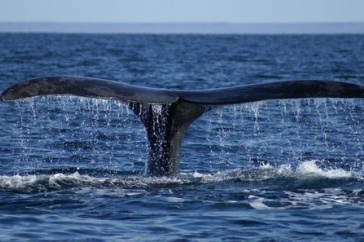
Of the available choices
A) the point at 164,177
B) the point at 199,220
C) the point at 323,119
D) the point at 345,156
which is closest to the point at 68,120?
the point at 323,119

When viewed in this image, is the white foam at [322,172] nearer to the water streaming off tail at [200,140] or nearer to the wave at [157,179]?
the wave at [157,179]

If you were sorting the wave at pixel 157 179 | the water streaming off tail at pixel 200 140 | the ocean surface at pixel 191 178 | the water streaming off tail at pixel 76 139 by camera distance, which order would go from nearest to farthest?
the ocean surface at pixel 191 178 < the wave at pixel 157 179 < the water streaming off tail at pixel 76 139 < the water streaming off tail at pixel 200 140

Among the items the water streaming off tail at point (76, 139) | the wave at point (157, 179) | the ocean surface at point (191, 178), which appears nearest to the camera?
the ocean surface at point (191, 178)

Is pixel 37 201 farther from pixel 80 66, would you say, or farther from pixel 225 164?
pixel 80 66

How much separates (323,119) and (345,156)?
199 inches

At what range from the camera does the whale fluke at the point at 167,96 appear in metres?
10.4

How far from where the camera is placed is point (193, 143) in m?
17.5

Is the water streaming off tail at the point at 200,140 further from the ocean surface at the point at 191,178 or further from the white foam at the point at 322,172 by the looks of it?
the white foam at the point at 322,172

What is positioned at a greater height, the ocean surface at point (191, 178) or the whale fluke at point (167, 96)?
the whale fluke at point (167, 96)

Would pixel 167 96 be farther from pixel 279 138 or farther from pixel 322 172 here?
pixel 279 138

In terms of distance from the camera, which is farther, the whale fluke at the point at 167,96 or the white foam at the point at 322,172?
the white foam at the point at 322,172

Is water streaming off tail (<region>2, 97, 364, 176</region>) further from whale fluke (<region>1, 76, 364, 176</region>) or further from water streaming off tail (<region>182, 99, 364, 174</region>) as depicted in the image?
whale fluke (<region>1, 76, 364, 176</region>)

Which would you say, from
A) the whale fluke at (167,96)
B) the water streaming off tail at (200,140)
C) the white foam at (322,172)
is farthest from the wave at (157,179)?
the water streaming off tail at (200,140)

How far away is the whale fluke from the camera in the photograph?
34.1 feet
